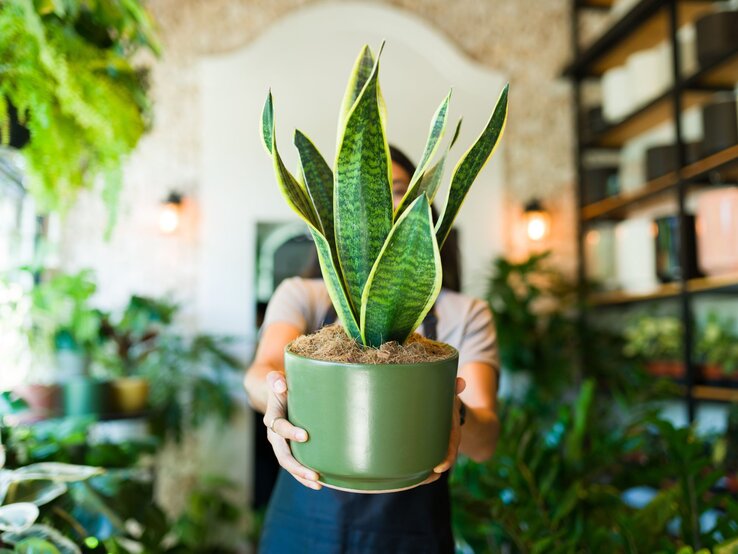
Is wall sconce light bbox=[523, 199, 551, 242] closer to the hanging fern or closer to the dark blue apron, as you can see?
the dark blue apron

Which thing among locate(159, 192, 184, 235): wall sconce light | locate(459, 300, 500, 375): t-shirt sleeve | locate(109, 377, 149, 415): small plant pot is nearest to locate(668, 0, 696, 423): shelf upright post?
locate(459, 300, 500, 375): t-shirt sleeve

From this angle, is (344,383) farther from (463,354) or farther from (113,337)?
(113,337)

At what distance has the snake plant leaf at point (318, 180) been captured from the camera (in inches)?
26.2

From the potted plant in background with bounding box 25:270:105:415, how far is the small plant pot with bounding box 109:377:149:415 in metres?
0.09

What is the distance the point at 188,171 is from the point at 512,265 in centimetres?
195

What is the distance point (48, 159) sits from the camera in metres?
0.99

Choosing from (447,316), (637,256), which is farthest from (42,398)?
(637,256)

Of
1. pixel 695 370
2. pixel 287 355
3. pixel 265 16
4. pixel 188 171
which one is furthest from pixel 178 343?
pixel 287 355

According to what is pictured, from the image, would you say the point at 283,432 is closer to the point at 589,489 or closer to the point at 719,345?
the point at 589,489

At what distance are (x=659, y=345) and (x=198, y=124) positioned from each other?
2.82 m

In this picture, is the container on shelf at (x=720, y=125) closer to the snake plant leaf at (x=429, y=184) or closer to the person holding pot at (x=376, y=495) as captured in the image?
the person holding pot at (x=376, y=495)

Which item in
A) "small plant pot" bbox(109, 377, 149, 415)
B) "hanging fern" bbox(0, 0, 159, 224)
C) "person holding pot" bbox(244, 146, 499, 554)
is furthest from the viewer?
"small plant pot" bbox(109, 377, 149, 415)

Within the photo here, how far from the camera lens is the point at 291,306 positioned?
113cm

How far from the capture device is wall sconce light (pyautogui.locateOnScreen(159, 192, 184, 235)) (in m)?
3.41
